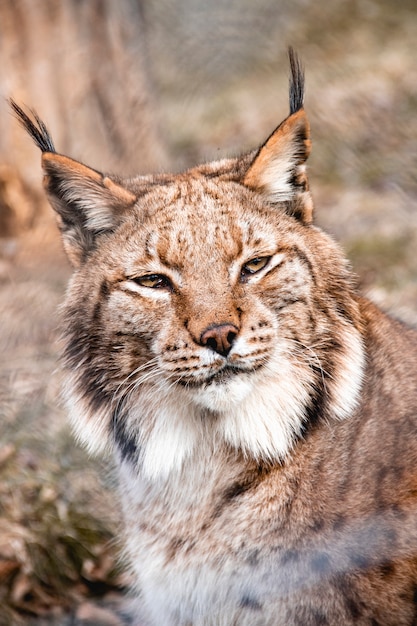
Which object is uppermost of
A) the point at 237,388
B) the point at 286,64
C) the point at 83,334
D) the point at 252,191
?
the point at 286,64

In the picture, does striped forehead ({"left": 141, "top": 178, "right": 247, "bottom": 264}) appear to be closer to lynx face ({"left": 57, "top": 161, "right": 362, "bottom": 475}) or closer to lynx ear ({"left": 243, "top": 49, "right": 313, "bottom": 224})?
lynx face ({"left": 57, "top": 161, "right": 362, "bottom": 475})

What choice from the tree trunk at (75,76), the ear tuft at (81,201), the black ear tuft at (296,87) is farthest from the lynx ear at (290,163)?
the tree trunk at (75,76)

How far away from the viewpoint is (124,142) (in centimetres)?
822

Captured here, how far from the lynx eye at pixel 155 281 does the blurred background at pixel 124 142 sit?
1082 millimetres

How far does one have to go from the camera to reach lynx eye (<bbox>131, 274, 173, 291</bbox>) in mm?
3841

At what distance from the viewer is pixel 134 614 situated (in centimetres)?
496

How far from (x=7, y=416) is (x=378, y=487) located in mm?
3212

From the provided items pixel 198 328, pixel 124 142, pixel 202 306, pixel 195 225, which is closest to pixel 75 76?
pixel 124 142

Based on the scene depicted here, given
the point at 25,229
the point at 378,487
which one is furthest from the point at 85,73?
the point at 378,487

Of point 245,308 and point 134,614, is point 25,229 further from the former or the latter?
point 245,308

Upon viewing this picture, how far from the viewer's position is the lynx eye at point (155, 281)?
12.6 ft

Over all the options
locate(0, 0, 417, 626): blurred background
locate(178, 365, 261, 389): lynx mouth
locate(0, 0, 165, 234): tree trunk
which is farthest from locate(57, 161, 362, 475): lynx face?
locate(0, 0, 165, 234): tree trunk

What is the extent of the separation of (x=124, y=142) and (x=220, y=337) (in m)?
5.06

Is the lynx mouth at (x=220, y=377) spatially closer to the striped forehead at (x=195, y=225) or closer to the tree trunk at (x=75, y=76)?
the striped forehead at (x=195, y=225)
